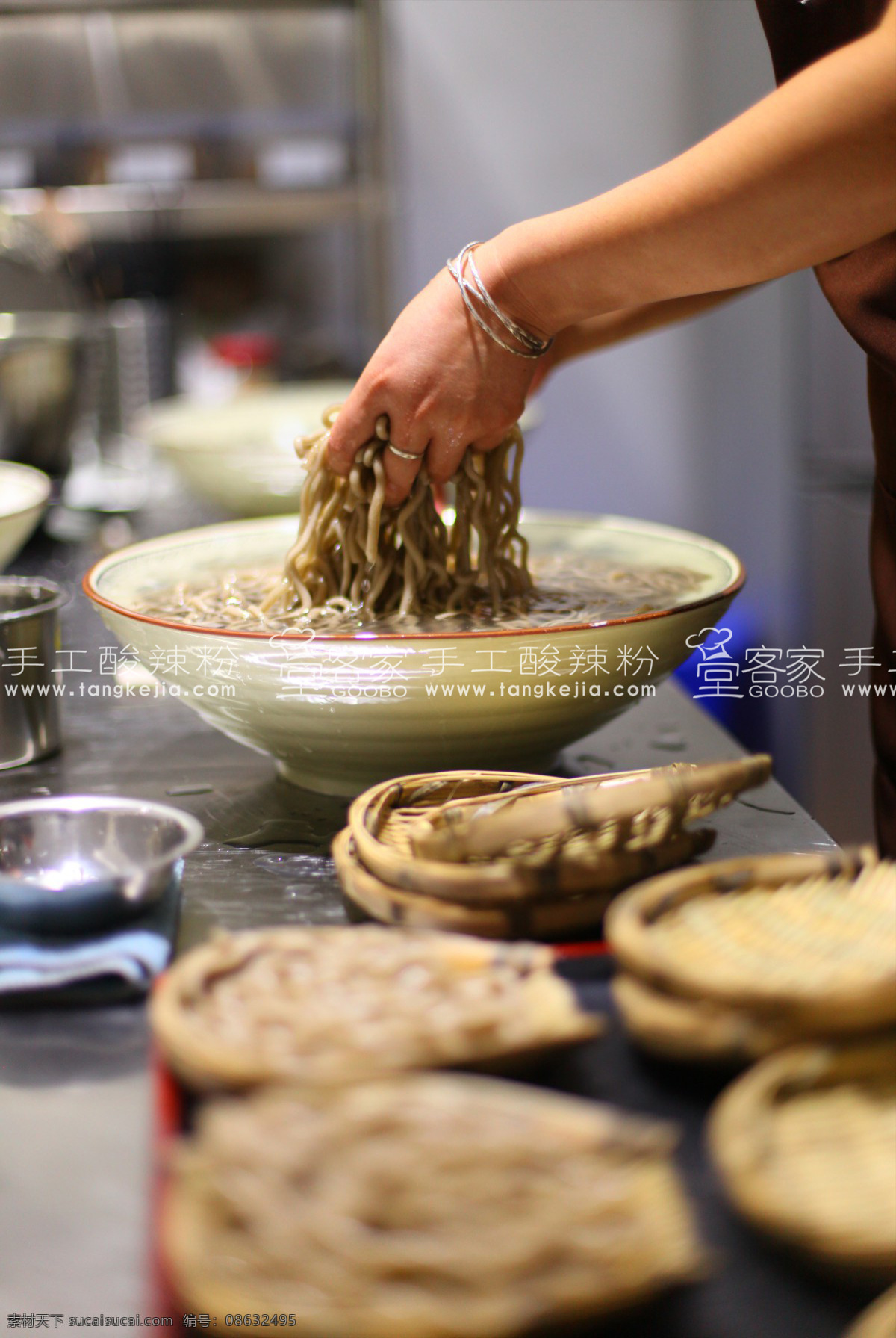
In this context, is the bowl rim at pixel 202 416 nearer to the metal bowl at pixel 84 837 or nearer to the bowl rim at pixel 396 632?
the bowl rim at pixel 396 632

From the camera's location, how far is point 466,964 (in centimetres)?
55

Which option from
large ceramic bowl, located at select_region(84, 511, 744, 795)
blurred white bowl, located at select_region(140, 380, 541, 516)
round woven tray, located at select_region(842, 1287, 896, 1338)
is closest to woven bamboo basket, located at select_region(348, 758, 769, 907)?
large ceramic bowl, located at select_region(84, 511, 744, 795)

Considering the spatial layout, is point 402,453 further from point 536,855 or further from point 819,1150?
point 819,1150

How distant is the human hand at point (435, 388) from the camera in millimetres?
915

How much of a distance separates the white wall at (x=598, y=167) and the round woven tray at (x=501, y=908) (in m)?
3.42

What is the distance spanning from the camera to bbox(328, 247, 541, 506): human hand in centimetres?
91

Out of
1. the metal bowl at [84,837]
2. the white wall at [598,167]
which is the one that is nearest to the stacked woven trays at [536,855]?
the metal bowl at [84,837]

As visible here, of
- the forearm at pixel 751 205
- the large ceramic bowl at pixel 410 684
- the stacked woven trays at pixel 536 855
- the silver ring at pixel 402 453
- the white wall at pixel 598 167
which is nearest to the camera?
the stacked woven trays at pixel 536 855

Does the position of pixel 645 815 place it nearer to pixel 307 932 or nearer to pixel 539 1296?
pixel 307 932

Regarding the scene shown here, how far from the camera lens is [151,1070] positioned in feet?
1.95

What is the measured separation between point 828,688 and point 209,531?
249 centimetres

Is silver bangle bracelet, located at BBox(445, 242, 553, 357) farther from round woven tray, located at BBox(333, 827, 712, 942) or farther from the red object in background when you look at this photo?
the red object in background

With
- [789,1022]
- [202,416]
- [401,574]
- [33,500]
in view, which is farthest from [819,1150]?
[202,416]

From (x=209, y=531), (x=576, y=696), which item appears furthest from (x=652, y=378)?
(x=576, y=696)
